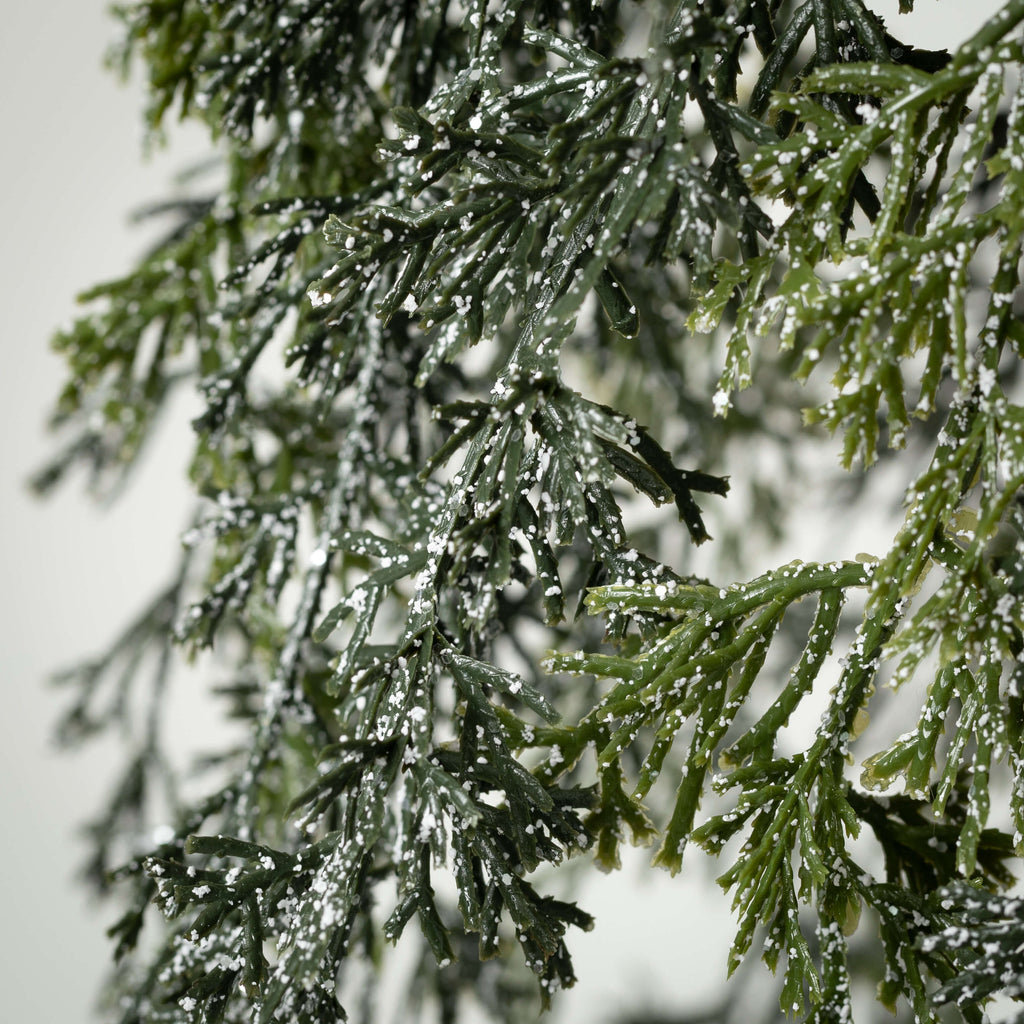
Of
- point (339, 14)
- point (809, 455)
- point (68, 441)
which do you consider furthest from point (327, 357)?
point (809, 455)

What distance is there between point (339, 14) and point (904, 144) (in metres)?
1.02

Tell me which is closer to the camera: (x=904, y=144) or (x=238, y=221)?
(x=904, y=144)

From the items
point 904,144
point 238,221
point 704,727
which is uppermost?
point 238,221

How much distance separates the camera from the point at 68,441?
2604 mm

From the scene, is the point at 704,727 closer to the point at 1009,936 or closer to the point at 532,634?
the point at 1009,936

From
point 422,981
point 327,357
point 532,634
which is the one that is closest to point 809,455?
point 532,634

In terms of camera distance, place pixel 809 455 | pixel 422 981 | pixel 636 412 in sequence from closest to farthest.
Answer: pixel 422 981
pixel 636 412
pixel 809 455

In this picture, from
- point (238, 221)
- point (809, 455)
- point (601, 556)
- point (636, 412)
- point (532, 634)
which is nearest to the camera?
point (601, 556)

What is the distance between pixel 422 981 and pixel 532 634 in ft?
6.91

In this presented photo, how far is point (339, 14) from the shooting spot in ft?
5.01

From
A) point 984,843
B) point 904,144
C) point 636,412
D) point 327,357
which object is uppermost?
point 636,412

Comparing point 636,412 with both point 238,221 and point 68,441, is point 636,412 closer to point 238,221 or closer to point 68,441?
point 238,221

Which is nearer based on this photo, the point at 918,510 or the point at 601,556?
the point at 918,510

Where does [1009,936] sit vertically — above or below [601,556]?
below
